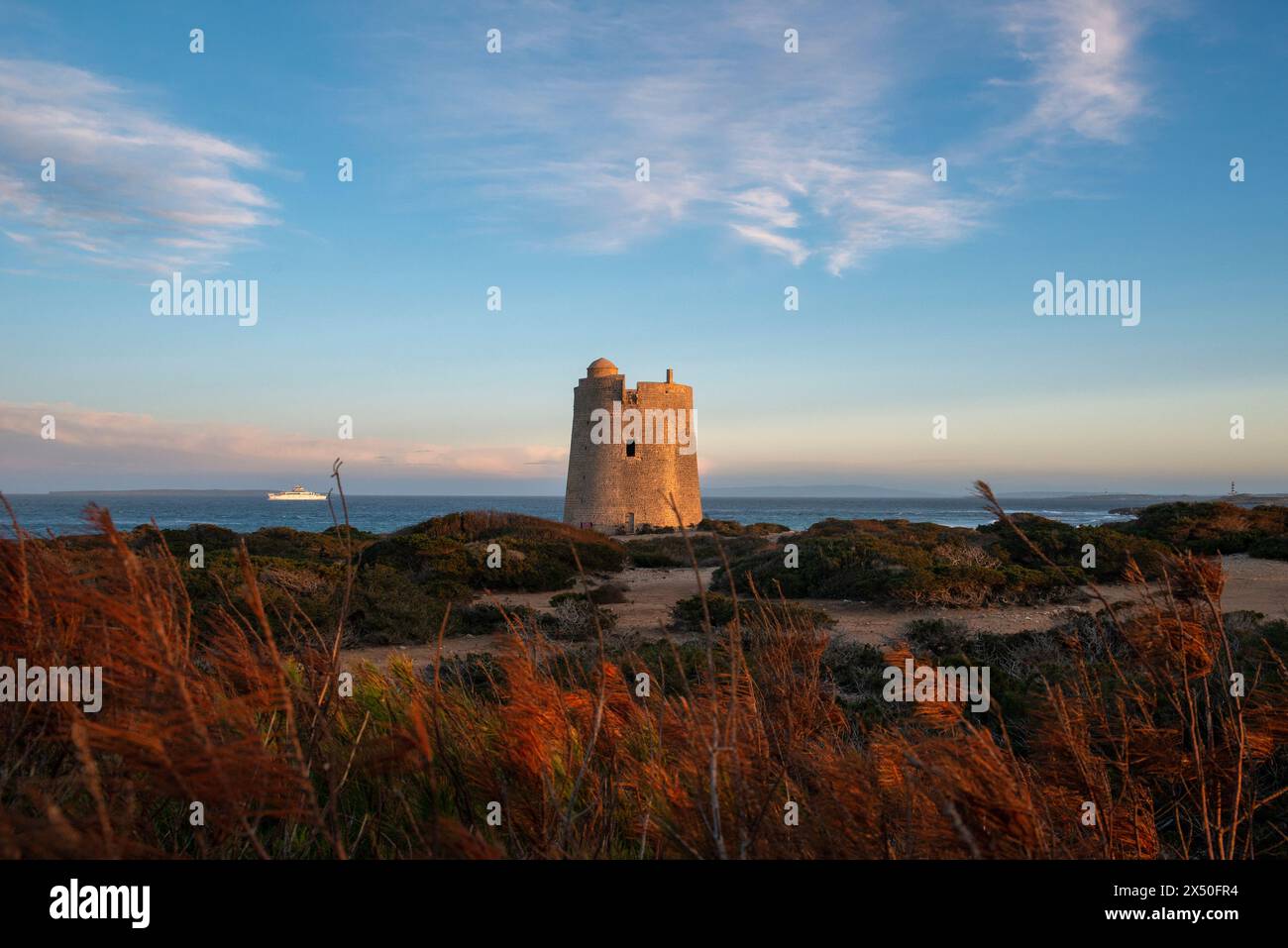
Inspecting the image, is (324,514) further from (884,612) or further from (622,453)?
(884,612)

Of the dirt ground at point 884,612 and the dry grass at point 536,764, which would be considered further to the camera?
the dirt ground at point 884,612

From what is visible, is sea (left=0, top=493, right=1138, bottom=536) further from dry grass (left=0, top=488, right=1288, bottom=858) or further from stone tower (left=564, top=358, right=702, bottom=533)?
stone tower (left=564, top=358, right=702, bottom=533)

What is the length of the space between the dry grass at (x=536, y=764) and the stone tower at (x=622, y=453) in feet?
92.8

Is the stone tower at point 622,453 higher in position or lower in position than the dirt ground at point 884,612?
higher

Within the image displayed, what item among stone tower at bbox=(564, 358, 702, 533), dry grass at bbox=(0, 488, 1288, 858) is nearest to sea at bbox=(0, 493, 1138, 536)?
dry grass at bbox=(0, 488, 1288, 858)

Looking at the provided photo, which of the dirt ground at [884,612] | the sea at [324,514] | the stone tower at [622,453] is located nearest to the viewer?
the dirt ground at [884,612]

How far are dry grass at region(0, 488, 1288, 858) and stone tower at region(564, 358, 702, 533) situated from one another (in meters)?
28.3

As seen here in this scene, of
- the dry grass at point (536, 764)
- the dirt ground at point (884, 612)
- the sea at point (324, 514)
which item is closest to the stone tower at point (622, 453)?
the sea at point (324, 514)

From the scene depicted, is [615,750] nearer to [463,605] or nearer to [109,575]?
[109,575]

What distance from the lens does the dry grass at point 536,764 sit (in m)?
1.50

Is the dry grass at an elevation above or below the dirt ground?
above

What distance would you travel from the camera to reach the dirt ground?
9375mm

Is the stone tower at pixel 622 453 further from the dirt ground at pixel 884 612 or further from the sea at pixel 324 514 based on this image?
the dirt ground at pixel 884 612
